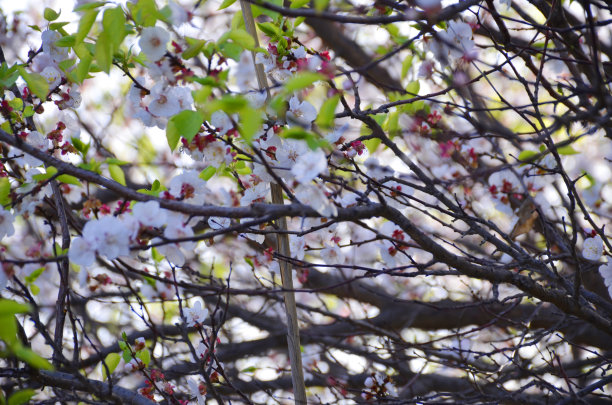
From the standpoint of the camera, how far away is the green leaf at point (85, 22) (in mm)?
1144

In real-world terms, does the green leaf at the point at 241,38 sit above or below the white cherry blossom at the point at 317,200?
above

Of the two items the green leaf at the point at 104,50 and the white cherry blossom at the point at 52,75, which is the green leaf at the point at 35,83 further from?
A: the green leaf at the point at 104,50

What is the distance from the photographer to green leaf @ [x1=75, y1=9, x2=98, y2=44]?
114 cm

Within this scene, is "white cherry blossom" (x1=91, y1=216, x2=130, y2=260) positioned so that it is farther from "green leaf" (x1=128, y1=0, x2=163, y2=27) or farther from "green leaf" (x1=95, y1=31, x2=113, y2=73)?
"green leaf" (x1=128, y1=0, x2=163, y2=27)

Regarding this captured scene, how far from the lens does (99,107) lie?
415 cm


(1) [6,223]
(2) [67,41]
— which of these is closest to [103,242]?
(1) [6,223]

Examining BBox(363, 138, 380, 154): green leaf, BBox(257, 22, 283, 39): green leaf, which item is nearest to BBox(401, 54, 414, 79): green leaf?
BBox(363, 138, 380, 154): green leaf

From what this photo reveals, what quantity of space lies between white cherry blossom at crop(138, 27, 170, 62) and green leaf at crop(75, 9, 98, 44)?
115mm

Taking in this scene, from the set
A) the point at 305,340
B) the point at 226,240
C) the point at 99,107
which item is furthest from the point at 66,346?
the point at 99,107

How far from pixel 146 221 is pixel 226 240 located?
7.89 feet

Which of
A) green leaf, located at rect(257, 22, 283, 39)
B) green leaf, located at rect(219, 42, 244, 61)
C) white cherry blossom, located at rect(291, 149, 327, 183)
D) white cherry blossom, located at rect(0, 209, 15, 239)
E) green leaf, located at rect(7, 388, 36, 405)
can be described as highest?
green leaf, located at rect(257, 22, 283, 39)

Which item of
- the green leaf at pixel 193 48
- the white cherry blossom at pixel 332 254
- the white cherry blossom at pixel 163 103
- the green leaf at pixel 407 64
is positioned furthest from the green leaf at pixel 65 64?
the green leaf at pixel 407 64

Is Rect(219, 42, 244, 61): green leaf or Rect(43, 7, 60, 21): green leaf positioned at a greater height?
Rect(43, 7, 60, 21): green leaf

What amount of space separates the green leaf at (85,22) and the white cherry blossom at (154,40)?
4.5 inches
